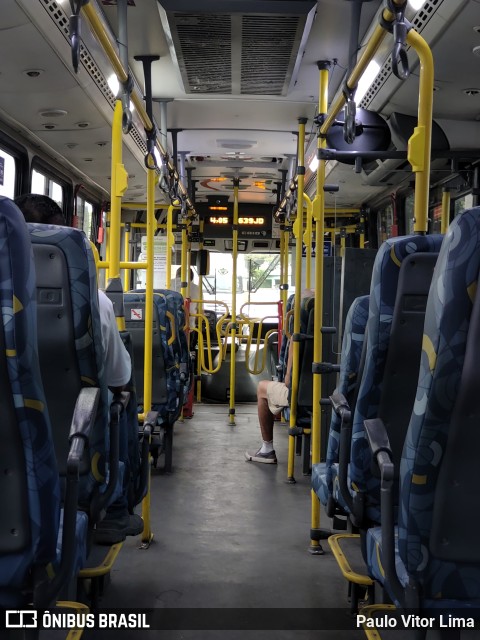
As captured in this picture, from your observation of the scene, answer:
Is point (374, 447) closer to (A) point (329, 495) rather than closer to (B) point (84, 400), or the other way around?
→ (B) point (84, 400)

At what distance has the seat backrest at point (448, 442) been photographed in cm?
135

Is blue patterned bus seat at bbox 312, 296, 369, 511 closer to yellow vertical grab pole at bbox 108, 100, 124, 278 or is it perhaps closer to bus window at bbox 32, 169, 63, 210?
yellow vertical grab pole at bbox 108, 100, 124, 278

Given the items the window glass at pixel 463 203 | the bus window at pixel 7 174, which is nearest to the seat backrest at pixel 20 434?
the bus window at pixel 7 174

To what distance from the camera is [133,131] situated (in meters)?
5.58

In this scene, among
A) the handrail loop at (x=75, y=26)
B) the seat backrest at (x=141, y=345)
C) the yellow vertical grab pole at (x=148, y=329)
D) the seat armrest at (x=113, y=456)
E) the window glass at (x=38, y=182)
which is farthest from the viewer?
the window glass at (x=38, y=182)

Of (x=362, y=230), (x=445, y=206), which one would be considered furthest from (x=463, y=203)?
(x=362, y=230)

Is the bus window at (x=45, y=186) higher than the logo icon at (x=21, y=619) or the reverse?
higher

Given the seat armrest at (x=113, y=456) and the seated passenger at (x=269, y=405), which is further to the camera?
the seated passenger at (x=269, y=405)

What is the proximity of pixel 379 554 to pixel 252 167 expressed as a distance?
6.88m

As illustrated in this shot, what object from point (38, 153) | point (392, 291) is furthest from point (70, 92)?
point (392, 291)

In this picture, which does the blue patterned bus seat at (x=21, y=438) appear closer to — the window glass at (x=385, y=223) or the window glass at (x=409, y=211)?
the window glass at (x=409, y=211)

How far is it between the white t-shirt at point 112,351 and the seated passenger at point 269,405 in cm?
250

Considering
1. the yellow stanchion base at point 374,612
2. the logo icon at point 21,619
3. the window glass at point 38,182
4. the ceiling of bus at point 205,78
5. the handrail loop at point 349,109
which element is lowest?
the yellow stanchion base at point 374,612

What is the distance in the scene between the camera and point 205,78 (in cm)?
437
